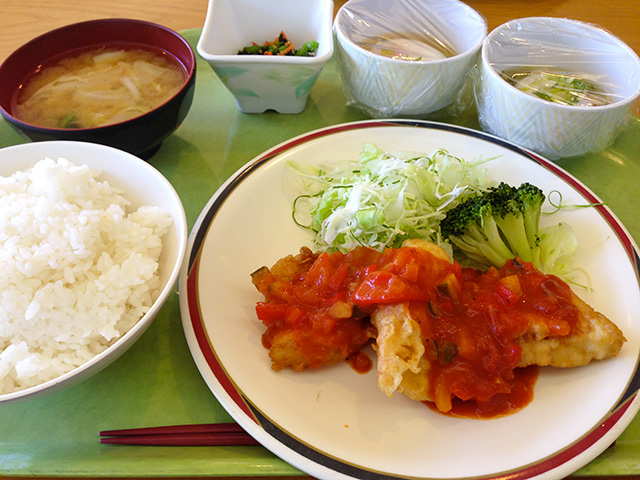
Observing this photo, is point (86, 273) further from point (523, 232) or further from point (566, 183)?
point (566, 183)

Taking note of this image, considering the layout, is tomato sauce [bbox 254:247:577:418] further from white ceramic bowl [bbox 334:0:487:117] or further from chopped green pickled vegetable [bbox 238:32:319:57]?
chopped green pickled vegetable [bbox 238:32:319:57]

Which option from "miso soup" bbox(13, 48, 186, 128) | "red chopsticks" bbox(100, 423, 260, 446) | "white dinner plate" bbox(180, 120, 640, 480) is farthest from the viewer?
"miso soup" bbox(13, 48, 186, 128)

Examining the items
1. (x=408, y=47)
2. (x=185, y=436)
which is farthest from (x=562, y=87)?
(x=185, y=436)

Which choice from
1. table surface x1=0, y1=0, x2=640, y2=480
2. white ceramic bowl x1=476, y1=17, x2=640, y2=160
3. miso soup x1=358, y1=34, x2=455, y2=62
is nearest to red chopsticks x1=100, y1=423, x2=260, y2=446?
white ceramic bowl x1=476, y1=17, x2=640, y2=160

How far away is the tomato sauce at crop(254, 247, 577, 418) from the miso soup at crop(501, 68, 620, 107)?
1382 mm

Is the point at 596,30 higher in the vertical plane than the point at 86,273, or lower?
higher

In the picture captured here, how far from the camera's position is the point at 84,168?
218 centimetres

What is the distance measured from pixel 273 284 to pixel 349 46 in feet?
5.60

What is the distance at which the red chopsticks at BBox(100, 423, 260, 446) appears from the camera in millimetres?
1775

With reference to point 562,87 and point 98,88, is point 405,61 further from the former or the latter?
point 98,88

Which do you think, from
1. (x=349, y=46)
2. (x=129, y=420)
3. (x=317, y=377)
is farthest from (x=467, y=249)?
(x=129, y=420)

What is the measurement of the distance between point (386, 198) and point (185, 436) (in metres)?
1.49

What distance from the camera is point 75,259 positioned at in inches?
75.1

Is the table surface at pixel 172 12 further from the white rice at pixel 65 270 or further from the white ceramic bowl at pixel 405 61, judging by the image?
the white rice at pixel 65 270
